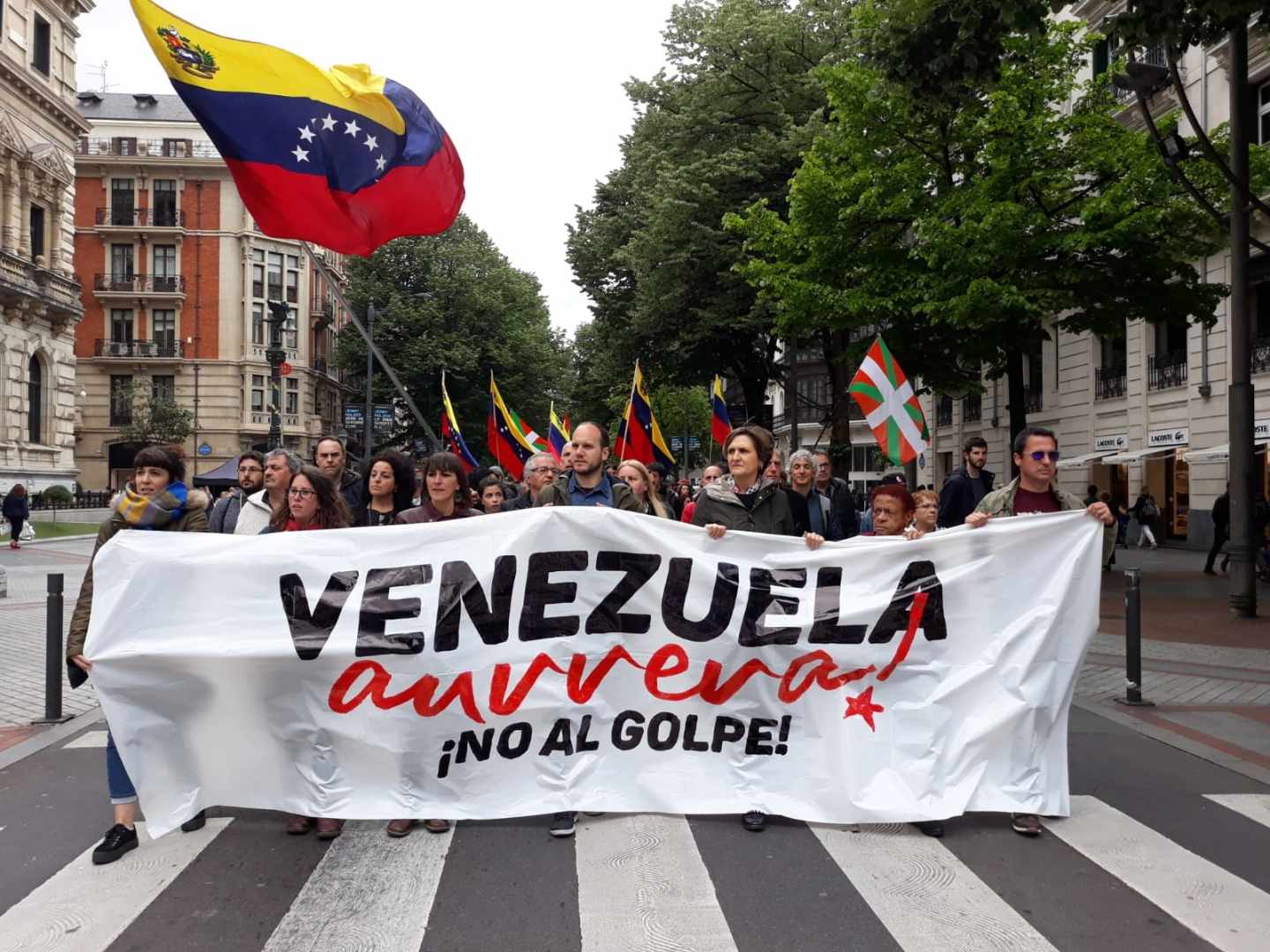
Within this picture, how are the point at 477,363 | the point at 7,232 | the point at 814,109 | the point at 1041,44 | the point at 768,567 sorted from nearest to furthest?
the point at 768,567
the point at 1041,44
the point at 814,109
the point at 7,232
the point at 477,363

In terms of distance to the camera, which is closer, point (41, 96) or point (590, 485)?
point (590, 485)

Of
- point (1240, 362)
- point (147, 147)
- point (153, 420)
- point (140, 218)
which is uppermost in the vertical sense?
point (147, 147)

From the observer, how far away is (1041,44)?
16.1 m

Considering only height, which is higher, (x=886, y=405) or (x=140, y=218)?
(x=140, y=218)

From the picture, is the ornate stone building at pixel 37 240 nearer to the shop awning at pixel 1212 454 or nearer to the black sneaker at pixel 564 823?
the shop awning at pixel 1212 454

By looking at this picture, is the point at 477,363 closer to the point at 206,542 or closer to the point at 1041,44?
the point at 1041,44

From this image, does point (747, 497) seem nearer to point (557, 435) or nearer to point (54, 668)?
point (54, 668)

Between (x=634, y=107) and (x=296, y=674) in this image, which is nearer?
(x=296, y=674)

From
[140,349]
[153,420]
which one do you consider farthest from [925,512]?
[140,349]

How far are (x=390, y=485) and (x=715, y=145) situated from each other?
22.5 meters

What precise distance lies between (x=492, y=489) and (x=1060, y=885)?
6.49 m

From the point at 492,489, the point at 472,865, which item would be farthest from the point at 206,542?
the point at 492,489

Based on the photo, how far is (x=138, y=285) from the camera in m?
57.2

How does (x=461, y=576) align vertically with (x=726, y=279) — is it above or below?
below
